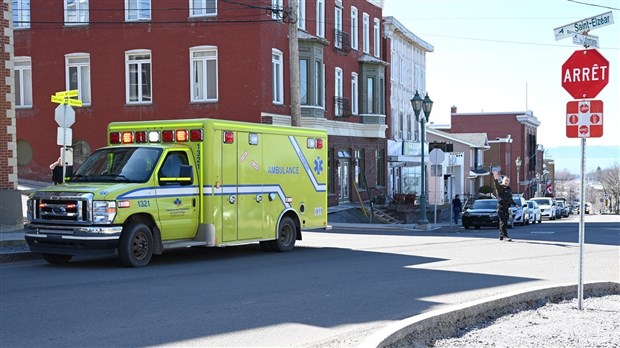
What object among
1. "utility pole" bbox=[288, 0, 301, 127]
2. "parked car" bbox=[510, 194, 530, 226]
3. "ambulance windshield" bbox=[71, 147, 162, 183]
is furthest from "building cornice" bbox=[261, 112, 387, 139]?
"ambulance windshield" bbox=[71, 147, 162, 183]

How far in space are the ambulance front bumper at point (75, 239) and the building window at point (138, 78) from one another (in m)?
20.7

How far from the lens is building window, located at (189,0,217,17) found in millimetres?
32875

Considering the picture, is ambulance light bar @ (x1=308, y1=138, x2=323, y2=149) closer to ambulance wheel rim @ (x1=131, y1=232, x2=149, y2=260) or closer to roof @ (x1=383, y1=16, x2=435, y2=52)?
ambulance wheel rim @ (x1=131, y1=232, x2=149, y2=260)

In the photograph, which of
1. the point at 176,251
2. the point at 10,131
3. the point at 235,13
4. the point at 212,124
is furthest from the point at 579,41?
the point at 235,13

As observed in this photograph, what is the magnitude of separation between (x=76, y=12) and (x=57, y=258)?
73.3ft

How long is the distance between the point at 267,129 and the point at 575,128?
8513 millimetres

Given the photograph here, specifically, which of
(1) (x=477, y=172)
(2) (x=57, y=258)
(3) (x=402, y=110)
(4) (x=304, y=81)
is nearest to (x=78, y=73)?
(4) (x=304, y=81)

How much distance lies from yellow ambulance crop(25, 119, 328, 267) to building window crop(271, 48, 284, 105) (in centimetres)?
1517

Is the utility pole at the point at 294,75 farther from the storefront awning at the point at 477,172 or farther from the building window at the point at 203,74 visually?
the storefront awning at the point at 477,172

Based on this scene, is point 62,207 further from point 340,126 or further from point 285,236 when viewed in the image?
point 340,126

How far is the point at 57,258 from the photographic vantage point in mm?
14836

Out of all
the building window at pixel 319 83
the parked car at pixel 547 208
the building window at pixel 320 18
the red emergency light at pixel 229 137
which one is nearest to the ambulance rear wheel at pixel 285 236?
the red emergency light at pixel 229 137

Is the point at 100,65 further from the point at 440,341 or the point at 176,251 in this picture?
the point at 440,341

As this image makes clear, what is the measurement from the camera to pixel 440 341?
8.04 meters
